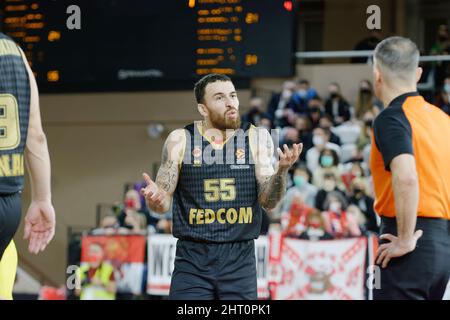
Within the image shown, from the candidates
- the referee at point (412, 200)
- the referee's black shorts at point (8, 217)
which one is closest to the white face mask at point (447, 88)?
the referee at point (412, 200)

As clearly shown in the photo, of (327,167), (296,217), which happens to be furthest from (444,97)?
(296,217)

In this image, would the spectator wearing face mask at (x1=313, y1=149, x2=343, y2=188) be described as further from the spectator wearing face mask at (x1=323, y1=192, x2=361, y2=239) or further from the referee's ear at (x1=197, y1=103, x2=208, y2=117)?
the referee's ear at (x1=197, y1=103, x2=208, y2=117)

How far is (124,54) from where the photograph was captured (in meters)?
13.8

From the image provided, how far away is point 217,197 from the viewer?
19.5 feet

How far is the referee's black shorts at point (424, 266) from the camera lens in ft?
15.7

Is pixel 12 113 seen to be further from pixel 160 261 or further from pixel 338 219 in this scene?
pixel 160 261

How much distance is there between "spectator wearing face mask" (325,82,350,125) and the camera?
1493 centimetres

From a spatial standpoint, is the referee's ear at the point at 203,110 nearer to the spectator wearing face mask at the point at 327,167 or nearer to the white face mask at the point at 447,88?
the spectator wearing face mask at the point at 327,167

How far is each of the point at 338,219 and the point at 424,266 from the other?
22.1 feet

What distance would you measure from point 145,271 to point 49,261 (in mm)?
6568

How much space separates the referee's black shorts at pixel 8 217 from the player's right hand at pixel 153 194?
114 centimetres

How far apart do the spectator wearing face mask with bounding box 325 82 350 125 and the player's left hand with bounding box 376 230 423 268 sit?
9.95m

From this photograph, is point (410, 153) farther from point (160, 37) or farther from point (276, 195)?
point (160, 37)

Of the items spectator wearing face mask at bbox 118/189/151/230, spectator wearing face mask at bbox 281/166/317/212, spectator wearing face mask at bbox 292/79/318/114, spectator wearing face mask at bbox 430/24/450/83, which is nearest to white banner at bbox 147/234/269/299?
spectator wearing face mask at bbox 118/189/151/230
